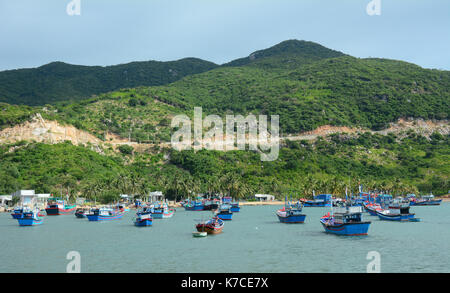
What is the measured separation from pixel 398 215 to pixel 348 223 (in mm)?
30441

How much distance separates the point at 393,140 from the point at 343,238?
6054 inches

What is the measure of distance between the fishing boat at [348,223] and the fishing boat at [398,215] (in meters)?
28.0

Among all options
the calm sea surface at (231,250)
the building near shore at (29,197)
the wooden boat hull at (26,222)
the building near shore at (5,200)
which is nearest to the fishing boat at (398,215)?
the calm sea surface at (231,250)

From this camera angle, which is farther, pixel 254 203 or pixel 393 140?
pixel 393 140

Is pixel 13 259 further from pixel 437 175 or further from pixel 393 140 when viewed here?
pixel 393 140

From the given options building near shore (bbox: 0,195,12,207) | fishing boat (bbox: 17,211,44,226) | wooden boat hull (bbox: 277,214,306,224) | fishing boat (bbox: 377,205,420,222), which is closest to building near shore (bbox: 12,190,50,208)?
building near shore (bbox: 0,195,12,207)

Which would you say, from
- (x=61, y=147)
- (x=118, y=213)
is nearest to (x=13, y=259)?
(x=118, y=213)

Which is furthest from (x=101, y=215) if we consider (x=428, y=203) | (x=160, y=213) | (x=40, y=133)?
(x=428, y=203)

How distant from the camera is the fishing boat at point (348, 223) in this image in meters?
58.6

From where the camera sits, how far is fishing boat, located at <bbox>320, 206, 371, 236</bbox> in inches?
2307

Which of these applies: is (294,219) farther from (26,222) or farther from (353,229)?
(26,222)

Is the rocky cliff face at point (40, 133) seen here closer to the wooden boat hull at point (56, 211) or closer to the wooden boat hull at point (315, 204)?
the wooden boat hull at point (56, 211)

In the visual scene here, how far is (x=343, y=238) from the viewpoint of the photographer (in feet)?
186

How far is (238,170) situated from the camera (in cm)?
16188
